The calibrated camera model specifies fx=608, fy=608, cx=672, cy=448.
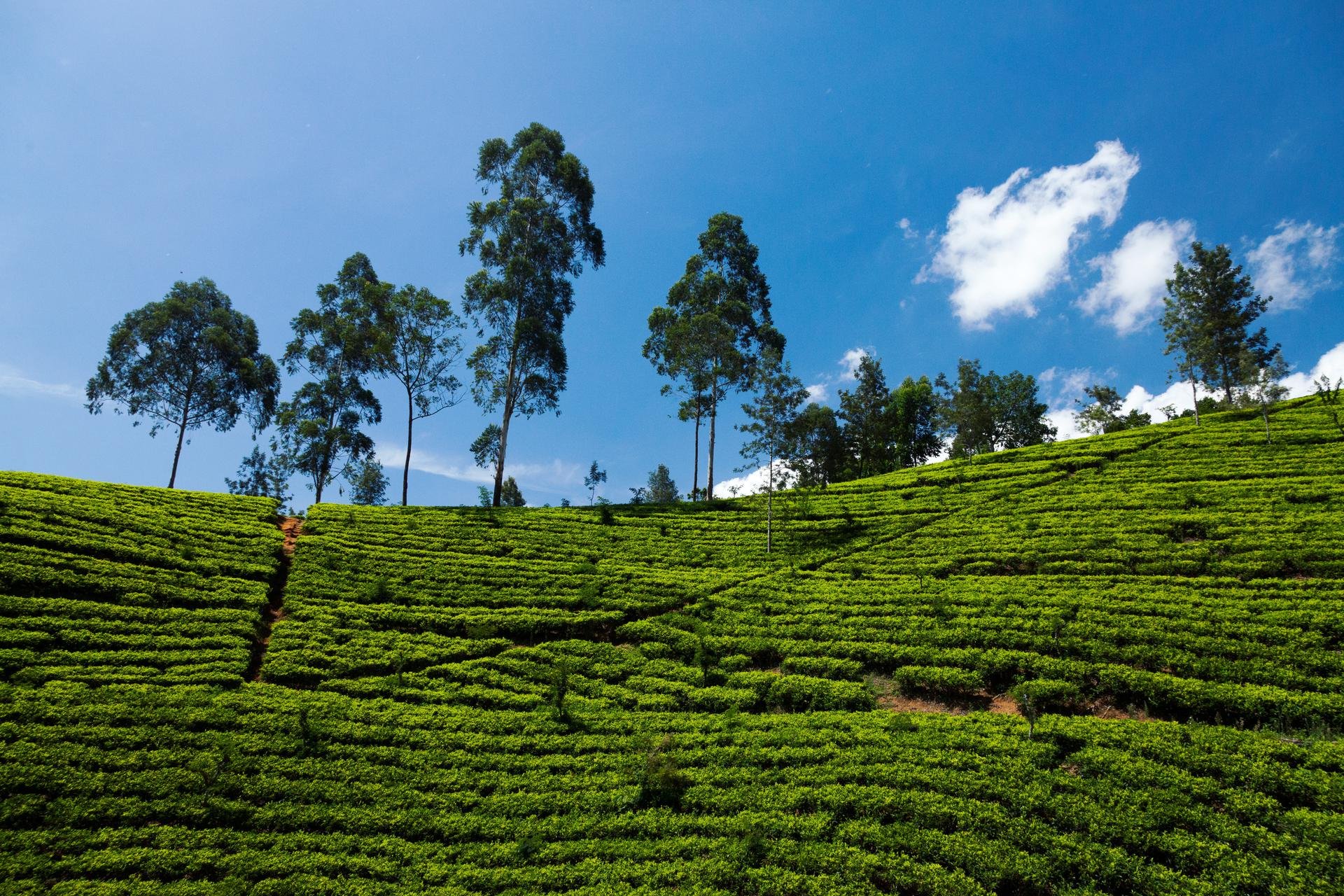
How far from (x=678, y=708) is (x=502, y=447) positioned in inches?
893

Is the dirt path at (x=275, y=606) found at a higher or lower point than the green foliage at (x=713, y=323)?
lower

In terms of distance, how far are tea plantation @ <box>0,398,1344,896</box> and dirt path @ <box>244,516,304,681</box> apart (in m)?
0.24

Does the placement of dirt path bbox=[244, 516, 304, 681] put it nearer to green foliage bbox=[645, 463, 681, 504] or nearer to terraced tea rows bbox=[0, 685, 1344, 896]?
terraced tea rows bbox=[0, 685, 1344, 896]

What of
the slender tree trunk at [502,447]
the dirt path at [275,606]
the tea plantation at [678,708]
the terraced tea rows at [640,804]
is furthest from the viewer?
the slender tree trunk at [502,447]

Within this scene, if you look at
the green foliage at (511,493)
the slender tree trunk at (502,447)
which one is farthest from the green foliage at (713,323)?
the green foliage at (511,493)

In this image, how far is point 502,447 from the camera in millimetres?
35562

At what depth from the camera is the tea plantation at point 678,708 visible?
1122 centimetres

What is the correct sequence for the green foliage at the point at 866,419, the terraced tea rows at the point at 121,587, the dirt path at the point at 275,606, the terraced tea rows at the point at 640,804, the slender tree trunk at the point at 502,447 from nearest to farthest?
the terraced tea rows at the point at 640,804 → the terraced tea rows at the point at 121,587 → the dirt path at the point at 275,606 → the slender tree trunk at the point at 502,447 → the green foliage at the point at 866,419

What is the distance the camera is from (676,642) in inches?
768

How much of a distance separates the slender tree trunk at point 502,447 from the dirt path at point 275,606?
32.2 feet

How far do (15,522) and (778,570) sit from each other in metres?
27.0

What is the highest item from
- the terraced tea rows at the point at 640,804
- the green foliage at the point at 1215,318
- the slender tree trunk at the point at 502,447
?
the green foliage at the point at 1215,318

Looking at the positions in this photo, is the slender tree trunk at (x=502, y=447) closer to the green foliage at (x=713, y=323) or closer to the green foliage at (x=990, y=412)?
the green foliage at (x=713, y=323)

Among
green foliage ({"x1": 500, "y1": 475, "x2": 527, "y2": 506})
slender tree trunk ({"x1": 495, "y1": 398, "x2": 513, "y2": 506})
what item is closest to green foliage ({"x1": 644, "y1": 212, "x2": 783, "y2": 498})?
slender tree trunk ({"x1": 495, "y1": 398, "x2": 513, "y2": 506})
